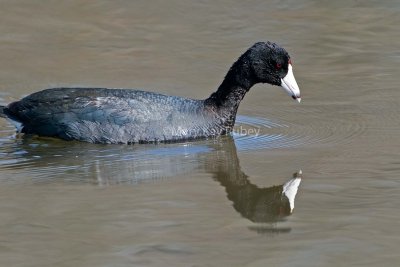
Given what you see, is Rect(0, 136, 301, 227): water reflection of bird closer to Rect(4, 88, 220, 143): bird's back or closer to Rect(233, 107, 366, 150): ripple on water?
Rect(4, 88, 220, 143): bird's back

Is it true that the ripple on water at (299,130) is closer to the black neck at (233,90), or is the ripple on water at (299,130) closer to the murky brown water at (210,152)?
the murky brown water at (210,152)

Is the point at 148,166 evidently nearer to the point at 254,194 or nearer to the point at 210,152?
the point at 210,152

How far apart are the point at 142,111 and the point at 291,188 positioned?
1.97m

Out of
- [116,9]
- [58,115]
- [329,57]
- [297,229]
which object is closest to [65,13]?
[116,9]

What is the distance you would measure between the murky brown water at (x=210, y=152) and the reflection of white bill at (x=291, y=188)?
0.15 feet

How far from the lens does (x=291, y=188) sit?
7.33m

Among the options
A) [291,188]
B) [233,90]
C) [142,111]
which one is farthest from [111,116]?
[291,188]

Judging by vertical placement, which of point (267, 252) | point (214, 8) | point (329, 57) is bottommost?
point (267, 252)

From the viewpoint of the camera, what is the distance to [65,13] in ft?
44.2

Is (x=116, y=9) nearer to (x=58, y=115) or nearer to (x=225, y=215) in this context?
(x=58, y=115)

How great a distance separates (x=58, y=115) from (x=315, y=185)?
103 inches

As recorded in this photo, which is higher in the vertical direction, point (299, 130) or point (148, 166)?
point (299, 130)

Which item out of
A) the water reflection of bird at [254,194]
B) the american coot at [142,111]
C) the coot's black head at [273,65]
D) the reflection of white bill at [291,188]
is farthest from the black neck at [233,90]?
the reflection of white bill at [291,188]

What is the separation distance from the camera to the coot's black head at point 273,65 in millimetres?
9000
